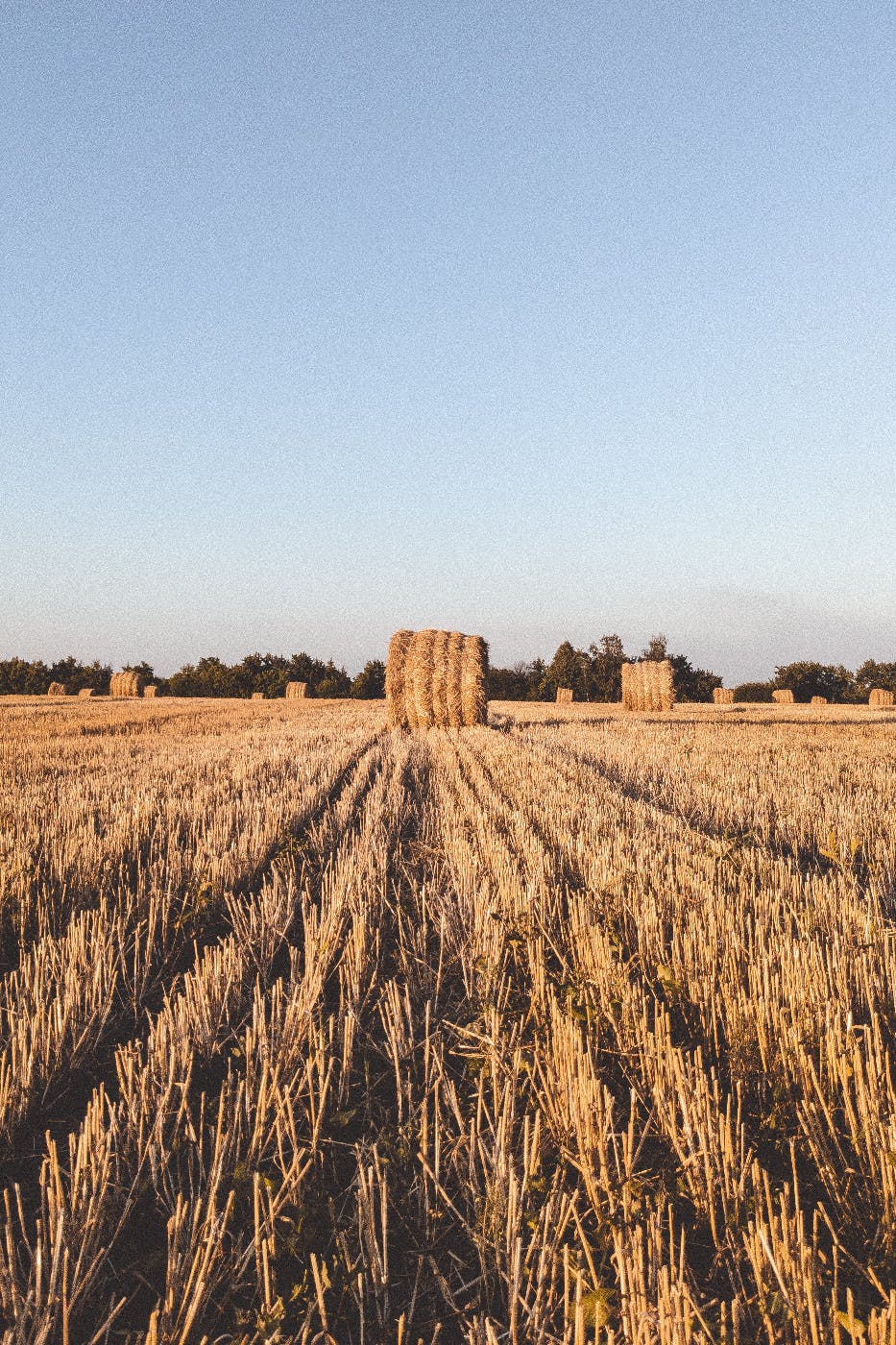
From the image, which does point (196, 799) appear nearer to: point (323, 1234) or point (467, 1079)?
point (467, 1079)

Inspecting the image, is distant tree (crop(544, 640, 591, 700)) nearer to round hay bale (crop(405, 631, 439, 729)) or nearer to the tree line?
the tree line

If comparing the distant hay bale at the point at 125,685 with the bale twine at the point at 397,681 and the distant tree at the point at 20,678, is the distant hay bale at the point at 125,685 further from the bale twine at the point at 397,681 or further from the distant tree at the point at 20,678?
the bale twine at the point at 397,681

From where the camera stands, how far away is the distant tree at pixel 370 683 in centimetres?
5381

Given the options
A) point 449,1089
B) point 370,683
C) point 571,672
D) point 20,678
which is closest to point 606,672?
point 571,672

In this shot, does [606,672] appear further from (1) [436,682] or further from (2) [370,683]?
(1) [436,682]

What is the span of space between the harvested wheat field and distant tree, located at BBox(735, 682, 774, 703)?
193ft

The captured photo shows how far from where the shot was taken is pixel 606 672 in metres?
70.6

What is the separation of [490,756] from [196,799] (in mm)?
4319

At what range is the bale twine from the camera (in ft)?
57.0

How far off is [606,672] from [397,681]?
5550 centimetres

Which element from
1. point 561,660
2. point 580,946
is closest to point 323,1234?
point 580,946

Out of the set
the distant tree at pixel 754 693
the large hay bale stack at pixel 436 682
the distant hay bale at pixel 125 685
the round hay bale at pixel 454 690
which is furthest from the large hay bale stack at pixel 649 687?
the distant tree at pixel 754 693

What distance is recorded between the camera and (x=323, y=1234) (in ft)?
5.73

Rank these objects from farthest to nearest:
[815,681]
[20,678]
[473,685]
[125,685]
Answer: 1. [815,681]
2. [20,678]
3. [125,685]
4. [473,685]
